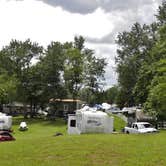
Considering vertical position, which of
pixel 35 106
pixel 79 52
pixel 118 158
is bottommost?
pixel 118 158

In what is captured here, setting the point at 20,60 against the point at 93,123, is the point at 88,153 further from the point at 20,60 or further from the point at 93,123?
the point at 20,60

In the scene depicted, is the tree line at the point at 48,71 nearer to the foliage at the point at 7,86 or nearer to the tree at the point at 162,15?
the foliage at the point at 7,86

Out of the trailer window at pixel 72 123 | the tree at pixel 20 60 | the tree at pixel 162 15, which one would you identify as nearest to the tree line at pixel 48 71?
the tree at pixel 20 60

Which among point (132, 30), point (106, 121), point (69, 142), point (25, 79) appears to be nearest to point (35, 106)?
point (25, 79)

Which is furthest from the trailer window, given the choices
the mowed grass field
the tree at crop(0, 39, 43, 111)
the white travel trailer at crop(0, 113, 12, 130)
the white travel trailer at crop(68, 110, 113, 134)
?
the tree at crop(0, 39, 43, 111)

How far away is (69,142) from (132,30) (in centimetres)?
6179

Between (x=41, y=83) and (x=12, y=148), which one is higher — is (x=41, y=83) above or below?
above

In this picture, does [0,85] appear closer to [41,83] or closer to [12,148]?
[41,83]

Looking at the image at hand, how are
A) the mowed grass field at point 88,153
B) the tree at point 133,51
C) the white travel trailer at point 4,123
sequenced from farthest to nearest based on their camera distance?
the tree at point 133,51
the white travel trailer at point 4,123
the mowed grass field at point 88,153

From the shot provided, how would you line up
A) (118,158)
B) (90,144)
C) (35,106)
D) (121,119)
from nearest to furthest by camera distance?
(118,158), (90,144), (121,119), (35,106)

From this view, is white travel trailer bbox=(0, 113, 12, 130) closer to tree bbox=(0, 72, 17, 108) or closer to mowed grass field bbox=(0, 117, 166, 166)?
tree bbox=(0, 72, 17, 108)

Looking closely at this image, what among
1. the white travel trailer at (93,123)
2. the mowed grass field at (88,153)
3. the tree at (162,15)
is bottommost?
the mowed grass field at (88,153)

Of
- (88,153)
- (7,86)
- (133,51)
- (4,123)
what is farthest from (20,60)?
(88,153)

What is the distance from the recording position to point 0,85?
92312 millimetres
